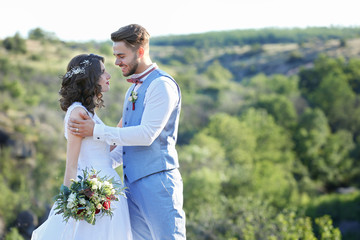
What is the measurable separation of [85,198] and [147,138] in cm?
59

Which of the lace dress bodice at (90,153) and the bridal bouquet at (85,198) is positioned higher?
the lace dress bodice at (90,153)

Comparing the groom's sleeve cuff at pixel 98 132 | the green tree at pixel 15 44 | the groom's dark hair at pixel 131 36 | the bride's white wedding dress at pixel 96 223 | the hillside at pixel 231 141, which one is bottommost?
the hillside at pixel 231 141

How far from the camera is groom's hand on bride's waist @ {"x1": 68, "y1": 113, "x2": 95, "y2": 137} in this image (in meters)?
3.29

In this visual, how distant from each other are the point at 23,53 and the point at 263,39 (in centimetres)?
7331

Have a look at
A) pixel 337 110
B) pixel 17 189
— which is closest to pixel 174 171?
pixel 17 189

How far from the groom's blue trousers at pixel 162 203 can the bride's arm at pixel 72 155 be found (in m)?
0.48

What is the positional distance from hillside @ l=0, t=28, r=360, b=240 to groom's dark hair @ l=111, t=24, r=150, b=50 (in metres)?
4.75

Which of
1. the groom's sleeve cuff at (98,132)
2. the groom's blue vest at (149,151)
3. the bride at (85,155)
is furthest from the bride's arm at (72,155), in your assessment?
the groom's blue vest at (149,151)

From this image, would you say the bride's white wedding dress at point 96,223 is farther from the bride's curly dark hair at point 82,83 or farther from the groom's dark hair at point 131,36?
the groom's dark hair at point 131,36

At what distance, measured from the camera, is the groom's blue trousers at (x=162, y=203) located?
10.7ft

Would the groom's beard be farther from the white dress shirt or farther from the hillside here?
the hillside

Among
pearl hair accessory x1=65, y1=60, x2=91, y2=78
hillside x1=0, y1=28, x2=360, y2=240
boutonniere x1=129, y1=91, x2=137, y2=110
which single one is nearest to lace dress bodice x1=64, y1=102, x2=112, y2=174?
pearl hair accessory x1=65, y1=60, x2=91, y2=78

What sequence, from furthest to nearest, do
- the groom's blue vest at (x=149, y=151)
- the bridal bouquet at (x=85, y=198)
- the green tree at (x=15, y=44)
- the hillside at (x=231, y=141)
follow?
1. the green tree at (x=15, y=44)
2. the hillside at (x=231, y=141)
3. the groom's blue vest at (x=149, y=151)
4. the bridal bouquet at (x=85, y=198)

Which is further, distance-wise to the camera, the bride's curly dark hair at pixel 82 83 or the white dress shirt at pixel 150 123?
the bride's curly dark hair at pixel 82 83
